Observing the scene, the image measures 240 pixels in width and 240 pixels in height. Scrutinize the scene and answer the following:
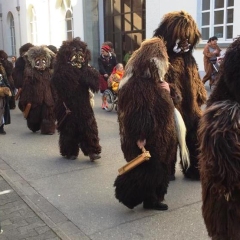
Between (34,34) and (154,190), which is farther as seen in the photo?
(34,34)

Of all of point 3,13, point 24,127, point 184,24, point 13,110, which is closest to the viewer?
point 184,24

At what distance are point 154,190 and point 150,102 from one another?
0.90 m

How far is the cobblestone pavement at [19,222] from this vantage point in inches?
145

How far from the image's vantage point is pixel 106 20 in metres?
18.4

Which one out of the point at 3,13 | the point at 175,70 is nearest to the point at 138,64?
the point at 175,70

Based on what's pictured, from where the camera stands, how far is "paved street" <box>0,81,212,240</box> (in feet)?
12.2

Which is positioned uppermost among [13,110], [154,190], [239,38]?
[239,38]

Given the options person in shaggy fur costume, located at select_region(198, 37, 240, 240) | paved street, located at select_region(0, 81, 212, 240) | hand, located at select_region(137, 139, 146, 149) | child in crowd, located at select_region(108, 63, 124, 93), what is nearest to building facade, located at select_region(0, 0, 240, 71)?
child in crowd, located at select_region(108, 63, 124, 93)

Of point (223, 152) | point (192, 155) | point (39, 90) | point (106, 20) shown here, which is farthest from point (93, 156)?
point (106, 20)

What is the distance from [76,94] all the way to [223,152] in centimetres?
407

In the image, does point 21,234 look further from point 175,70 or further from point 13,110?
point 13,110

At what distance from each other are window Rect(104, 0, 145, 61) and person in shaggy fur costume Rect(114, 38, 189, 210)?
12.8 meters

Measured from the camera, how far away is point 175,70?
448 cm

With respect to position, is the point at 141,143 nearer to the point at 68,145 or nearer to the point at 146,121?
the point at 146,121
